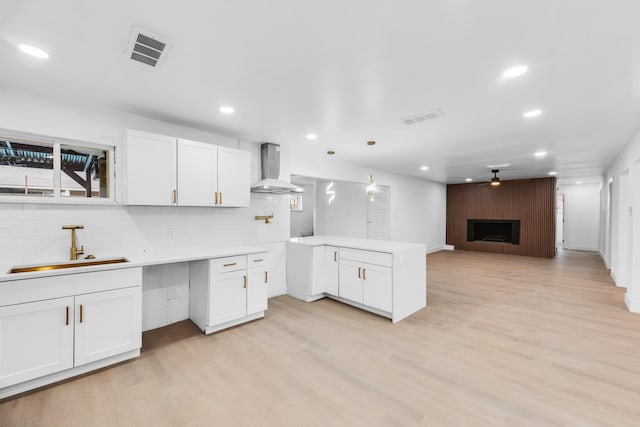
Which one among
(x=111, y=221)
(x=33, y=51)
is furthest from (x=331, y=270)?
(x=33, y=51)

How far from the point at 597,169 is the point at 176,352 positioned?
9164mm

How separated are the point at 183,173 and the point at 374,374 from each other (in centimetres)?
279

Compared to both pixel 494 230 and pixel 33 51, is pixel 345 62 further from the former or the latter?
pixel 494 230

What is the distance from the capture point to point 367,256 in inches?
145

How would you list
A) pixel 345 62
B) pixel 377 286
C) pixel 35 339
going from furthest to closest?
pixel 377 286 → pixel 35 339 → pixel 345 62

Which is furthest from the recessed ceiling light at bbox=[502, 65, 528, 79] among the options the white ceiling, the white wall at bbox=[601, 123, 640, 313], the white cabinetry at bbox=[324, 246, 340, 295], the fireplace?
the fireplace

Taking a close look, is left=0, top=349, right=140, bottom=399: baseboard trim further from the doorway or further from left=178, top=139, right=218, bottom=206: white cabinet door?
the doorway

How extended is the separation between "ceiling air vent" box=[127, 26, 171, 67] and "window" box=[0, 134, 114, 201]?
4.80 ft

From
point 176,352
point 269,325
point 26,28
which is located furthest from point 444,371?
point 26,28

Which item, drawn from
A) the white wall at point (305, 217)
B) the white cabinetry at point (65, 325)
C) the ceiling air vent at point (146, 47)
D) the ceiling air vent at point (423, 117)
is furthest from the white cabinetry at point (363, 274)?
the white wall at point (305, 217)

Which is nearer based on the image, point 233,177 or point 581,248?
point 233,177

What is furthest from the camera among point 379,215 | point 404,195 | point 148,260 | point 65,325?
point 404,195

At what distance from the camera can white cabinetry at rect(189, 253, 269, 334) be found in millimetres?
3092

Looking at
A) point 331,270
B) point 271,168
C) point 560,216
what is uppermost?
point 271,168
